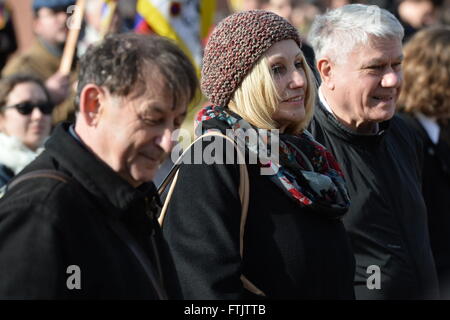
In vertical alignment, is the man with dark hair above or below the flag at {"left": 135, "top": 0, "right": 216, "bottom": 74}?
below

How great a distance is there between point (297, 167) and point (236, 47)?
51 cm

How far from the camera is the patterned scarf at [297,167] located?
3375mm

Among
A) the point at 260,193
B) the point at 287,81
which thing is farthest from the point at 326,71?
the point at 260,193

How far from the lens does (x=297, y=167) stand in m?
→ 3.50

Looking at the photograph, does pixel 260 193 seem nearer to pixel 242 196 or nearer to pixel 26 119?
pixel 242 196

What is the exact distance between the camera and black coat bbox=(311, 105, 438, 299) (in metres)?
4.06

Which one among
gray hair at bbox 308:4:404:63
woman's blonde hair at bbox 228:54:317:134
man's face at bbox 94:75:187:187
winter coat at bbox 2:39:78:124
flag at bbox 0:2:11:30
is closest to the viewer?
man's face at bbox 94:75:187:187

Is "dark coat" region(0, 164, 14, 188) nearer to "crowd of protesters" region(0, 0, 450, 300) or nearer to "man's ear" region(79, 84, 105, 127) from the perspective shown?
"crowd of protesters" region(0, 0, 450, 300)

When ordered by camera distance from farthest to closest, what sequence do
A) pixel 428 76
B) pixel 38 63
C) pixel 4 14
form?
pixel 4 14 < pixel 38 63 < pixel 428 76

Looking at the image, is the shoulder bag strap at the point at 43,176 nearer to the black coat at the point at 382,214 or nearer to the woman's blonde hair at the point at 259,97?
the woman's blonde hair at the point at 259,97

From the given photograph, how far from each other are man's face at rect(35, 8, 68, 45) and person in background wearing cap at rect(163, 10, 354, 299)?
395 centimetres

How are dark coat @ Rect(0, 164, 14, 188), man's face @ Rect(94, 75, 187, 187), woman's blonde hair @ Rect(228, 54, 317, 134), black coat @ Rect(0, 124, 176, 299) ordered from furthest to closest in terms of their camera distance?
dark coat @ Rect(0, 164, 14, 188), woman's blonde hair @ Rect(228, 54, 317, 134), man's face @ Rect(94, 75, 187, 187), black coat @ Rect(0, 124, 176, 299)

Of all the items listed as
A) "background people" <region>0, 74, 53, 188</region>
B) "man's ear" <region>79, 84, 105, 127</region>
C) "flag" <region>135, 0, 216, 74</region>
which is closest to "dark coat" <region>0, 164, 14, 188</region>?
"background people" <region>0, 74, 53, 188</region>

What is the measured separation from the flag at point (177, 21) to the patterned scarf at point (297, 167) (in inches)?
151
